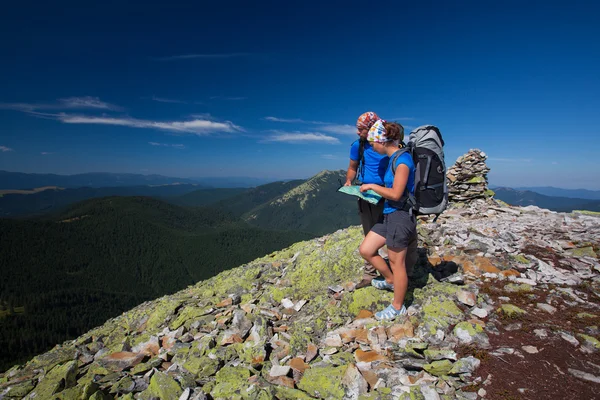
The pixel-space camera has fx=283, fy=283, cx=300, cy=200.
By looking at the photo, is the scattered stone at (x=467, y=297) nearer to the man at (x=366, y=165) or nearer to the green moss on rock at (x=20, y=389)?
the man at (x=366, y=165)

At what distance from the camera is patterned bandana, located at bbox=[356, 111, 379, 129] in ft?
19.1

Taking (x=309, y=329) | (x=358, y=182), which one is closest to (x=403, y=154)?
(x=358, y=182)

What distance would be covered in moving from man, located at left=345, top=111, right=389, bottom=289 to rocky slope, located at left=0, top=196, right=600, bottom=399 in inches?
76.4

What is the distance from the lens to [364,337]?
5.52m

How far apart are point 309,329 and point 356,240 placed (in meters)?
4.02

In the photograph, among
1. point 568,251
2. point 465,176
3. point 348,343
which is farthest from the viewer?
point 465,176

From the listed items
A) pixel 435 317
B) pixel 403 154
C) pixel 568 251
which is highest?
pixel 403 154

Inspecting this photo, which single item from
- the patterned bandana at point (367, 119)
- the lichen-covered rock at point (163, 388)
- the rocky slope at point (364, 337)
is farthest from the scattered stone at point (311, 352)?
the patterned bandana at point (367, 119)

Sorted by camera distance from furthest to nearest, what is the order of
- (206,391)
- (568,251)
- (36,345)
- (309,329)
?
(36,345) < (568,251) < (309,329) < (206,391)

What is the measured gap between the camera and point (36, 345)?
142000 mm

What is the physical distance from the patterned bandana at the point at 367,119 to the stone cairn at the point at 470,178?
13753 mm

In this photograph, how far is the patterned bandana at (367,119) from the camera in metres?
5.83

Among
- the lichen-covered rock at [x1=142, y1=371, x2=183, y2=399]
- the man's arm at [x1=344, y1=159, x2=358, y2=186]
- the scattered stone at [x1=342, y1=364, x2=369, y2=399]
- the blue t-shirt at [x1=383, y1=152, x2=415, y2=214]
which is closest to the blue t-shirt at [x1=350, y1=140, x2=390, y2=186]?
the man's arm at [x1=344, y1=159, x2=358, y2=186]

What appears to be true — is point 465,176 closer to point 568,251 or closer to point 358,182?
point 568,251
